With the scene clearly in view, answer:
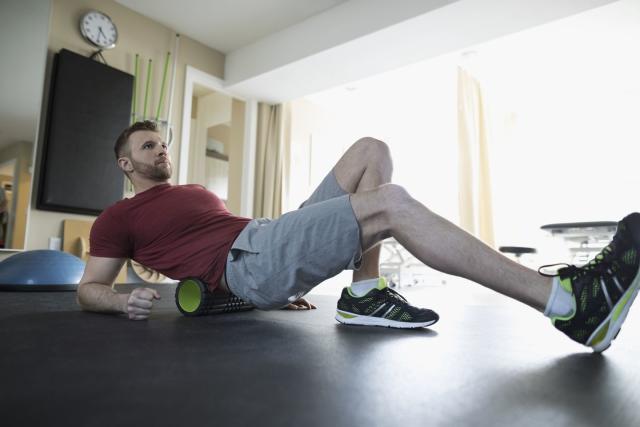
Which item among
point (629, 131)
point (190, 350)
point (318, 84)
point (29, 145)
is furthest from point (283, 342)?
point (629, 131)

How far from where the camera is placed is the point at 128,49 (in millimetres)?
3652

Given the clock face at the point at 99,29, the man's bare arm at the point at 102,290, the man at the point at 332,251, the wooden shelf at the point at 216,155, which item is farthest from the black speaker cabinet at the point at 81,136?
the man's bare arm at the point at 102,290

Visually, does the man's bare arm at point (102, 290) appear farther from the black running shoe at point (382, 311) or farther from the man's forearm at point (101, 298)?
the black running shoe at point (382, 311)

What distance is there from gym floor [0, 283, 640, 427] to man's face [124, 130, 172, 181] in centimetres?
55

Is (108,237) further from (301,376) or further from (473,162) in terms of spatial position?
(473,162)

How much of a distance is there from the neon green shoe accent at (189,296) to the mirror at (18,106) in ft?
6.92

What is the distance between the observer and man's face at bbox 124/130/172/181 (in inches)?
61.6

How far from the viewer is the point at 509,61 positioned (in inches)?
173

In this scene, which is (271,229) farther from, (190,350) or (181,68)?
(181,68)

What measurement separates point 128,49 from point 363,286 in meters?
3.33

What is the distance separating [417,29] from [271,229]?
8.76 feet

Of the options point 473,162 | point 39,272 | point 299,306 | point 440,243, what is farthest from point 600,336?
point 473,162

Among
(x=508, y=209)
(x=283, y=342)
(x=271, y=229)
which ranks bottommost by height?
(x=283, y=342)

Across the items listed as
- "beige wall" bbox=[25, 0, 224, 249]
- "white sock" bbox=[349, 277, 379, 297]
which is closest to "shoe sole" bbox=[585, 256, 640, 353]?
"white sock" bbox=[349, 277, 379, 297]
